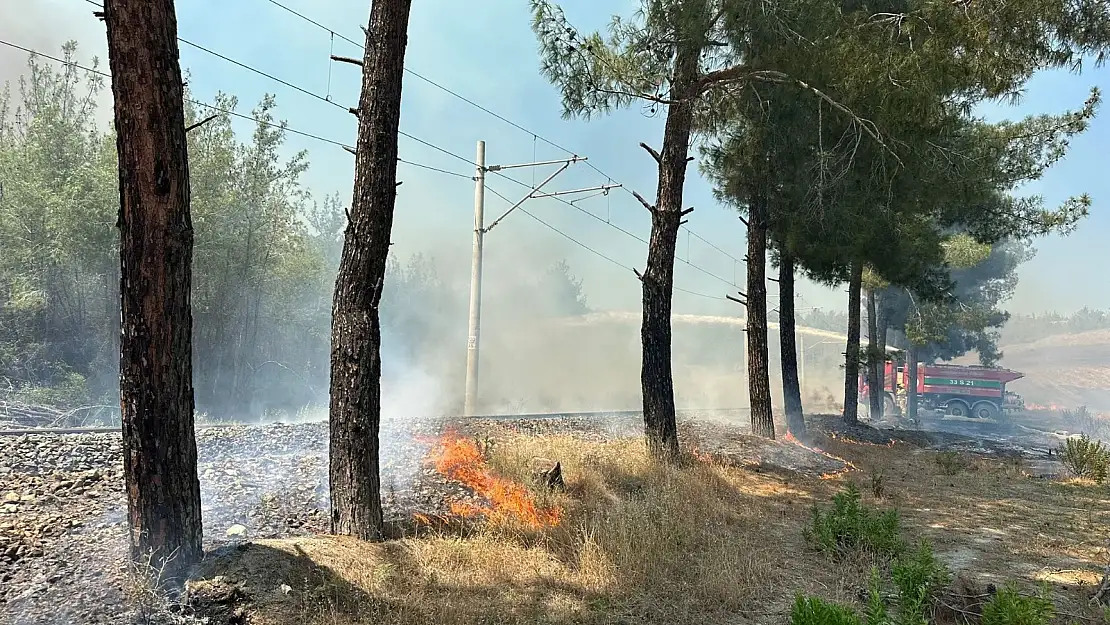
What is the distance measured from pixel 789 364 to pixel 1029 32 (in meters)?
8.94

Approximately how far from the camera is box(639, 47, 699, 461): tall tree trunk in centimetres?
952

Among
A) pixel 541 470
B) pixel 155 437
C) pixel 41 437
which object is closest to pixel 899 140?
pixel 541 470

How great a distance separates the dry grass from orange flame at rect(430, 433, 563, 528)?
0.18 meters

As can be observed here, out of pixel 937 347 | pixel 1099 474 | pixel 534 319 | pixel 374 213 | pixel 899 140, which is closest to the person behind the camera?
pixel 374 213

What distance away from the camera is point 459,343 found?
3656 centimetres

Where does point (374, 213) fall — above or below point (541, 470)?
above

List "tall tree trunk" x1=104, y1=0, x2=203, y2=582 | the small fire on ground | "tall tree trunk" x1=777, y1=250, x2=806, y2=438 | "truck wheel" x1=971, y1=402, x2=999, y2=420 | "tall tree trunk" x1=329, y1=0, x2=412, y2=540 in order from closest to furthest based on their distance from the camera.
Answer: "tall tree trunk" x1=104, y1=0, x2=203, y2=582
"tall tree trunk" x1=329, y1=0, x2=412, y2=540
the small fire on ground
"tall tree trunk" x1=777, y1=250, x2=806, y2=438
"truck wheel" x1=971, y1=402, x2=999, y2=420

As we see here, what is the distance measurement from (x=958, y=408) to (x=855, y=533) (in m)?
34.0

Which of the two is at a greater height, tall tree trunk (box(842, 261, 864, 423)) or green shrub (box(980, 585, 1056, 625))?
tall tree trunk (box(842, 261, 864, 423))

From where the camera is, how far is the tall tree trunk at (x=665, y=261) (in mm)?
9516

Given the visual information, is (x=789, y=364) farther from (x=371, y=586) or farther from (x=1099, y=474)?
(x=371, y=586)

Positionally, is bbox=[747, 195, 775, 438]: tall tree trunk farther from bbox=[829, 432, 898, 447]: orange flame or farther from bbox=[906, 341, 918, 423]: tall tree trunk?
bbox=[906, 341, 918, 423]: tall tree trunk

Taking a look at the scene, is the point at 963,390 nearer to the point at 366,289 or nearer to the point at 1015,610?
the point at 1015,610

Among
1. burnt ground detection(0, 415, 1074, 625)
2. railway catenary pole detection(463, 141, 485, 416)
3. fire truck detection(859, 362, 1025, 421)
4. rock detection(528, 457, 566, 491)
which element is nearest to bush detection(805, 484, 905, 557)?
rock detection(528, 457, 566, 491)
